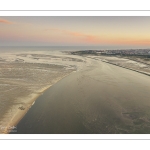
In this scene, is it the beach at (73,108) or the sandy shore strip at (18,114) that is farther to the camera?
the beach at (73,108)

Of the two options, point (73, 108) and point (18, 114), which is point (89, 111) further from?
point (18, 114)

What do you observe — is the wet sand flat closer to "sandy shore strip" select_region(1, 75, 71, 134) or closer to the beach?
the beach

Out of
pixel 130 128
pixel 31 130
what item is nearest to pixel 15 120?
pixel 31 130

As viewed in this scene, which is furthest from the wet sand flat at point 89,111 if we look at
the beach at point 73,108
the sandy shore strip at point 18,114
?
the sandy shore strip at point 18,114

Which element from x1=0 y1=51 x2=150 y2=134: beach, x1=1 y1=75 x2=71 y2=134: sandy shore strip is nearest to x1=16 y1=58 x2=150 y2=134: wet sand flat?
x1=0 y1=51 x2=150 y2=134: beach

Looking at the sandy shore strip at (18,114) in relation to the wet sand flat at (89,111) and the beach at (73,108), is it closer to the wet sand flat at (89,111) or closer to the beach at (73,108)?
the beach at (73,108)

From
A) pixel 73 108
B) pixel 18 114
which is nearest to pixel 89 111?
pixel 73 108

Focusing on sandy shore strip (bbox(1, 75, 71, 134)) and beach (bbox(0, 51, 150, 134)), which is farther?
beach (bbox(0, 51, 150, 134))

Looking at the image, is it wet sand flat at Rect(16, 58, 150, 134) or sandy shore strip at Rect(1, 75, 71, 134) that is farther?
wet sand flat at Rect(16, 58, 150, 134)
